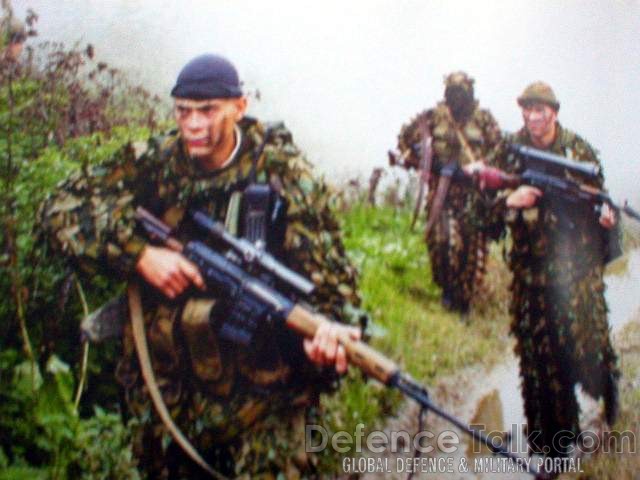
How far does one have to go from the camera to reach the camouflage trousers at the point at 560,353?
113 inches

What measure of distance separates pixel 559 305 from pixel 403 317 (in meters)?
0.62

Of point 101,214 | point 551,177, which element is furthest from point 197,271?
point 551,177

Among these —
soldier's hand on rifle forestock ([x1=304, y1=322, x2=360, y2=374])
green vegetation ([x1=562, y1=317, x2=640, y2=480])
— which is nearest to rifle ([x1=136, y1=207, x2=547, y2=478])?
soldier's hand on rifle forestock ([x1=304, y1=322, x2=360, y2=374])

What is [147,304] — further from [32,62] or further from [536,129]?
[536,129]

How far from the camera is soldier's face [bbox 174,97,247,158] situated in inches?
99.3

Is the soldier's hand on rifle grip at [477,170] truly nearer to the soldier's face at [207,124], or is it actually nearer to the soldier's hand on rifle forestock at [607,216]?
the soldier's hand on rifle forestock at [607,216]

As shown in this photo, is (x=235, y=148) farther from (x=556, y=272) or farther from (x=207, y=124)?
(x=556, y=272)

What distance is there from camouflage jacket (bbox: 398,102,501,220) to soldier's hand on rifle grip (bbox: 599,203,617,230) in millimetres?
457

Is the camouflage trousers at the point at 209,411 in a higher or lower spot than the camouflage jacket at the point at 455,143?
lower

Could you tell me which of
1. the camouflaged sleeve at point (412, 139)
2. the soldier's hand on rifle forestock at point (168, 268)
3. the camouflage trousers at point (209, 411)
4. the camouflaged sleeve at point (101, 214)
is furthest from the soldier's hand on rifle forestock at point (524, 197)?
the camouflaged sleeve at point (101, 214)

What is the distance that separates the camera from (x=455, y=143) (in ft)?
9.25

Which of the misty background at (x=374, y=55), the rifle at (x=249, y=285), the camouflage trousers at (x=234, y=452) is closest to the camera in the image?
the rifle at (x=249, y=285)

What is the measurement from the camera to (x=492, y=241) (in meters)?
2.84

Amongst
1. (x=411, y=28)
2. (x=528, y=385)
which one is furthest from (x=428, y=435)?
(x=411, y=28)
